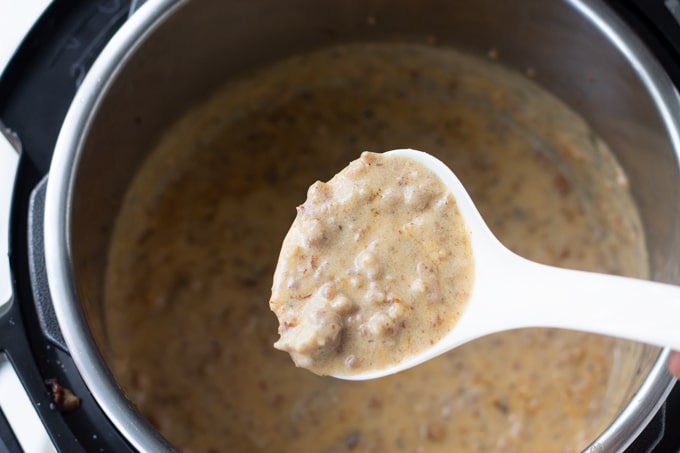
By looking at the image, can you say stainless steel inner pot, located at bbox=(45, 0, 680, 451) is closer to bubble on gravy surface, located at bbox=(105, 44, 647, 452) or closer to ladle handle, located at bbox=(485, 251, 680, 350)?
bubble on gravy surface, located at bbox=(105, 44, 647, 452)

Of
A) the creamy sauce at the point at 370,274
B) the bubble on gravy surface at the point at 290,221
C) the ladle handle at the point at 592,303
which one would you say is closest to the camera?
the ladle handle at the point at 592,303

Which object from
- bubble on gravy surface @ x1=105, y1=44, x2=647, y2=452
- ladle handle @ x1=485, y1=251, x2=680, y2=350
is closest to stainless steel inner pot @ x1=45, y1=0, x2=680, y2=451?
bubble on gravy surface @ x1=105, y1=44, x2=647, y2=452

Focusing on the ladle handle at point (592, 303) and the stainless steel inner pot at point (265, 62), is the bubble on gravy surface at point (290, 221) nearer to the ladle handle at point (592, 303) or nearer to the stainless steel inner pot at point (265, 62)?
the stainless steel inner pot at point (265, 62)

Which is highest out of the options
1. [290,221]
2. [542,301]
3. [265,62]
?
[265,62]

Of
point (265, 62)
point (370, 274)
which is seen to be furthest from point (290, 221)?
point (370, 274)

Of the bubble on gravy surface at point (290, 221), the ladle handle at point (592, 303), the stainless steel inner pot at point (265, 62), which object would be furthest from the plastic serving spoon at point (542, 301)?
the bubble on gravy surface at point (290, 221)

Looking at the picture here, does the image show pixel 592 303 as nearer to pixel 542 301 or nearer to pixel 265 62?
pixel 542 301
